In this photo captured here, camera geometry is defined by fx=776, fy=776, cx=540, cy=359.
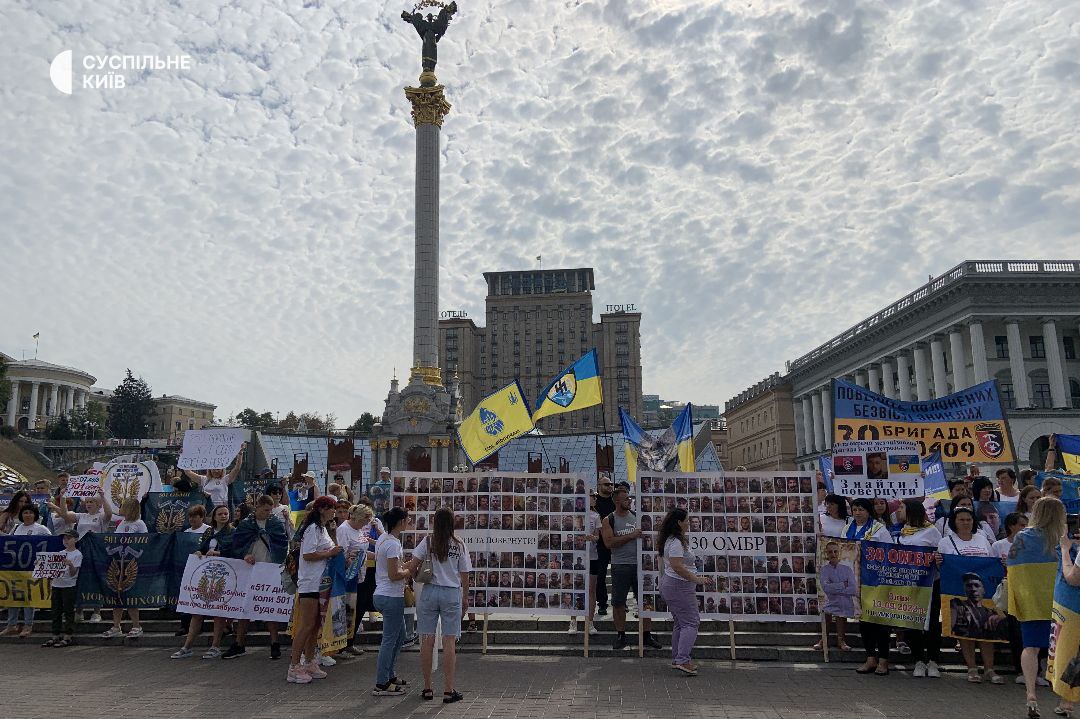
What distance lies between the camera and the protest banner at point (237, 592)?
1062 cm

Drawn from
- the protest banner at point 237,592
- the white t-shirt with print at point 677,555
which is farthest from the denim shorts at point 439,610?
the protest banner at point 237,592

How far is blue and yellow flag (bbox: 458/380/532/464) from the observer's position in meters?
15.3

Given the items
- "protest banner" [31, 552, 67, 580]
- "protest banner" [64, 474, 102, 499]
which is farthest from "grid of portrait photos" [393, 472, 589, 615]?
"protest banner" [64, 474, 102, 499]

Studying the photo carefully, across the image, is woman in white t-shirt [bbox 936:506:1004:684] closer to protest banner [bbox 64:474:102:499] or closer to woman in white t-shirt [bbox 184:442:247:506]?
woman in white t-shirt [bbox 184:442:247:506]

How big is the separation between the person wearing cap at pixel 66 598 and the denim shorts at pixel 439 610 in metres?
6.73

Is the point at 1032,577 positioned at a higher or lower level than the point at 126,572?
higher

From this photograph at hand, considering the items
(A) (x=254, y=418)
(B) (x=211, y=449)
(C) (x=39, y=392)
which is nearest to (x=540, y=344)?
(A) (x=254, y=418)

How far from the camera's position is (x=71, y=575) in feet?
38.2

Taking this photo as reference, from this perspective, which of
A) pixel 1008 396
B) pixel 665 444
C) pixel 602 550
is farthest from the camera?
pixel 1008 396

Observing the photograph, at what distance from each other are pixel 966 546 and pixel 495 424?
8.71 meters

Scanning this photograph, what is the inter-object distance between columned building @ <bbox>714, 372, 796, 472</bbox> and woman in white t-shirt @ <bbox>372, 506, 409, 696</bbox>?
7679cm

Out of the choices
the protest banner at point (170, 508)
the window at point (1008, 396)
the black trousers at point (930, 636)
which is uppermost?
the window at point (1008, 396)

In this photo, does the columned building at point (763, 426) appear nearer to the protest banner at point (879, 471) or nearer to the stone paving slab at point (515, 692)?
the protest banner at point (879, 471)

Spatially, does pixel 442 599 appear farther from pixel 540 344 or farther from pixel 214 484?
pixel 540 344
